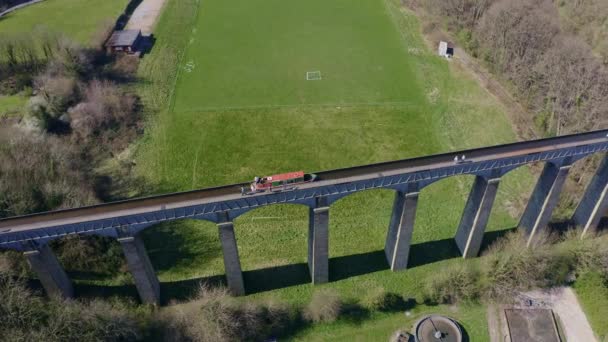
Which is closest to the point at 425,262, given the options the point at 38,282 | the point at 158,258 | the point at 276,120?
the point at 158,258

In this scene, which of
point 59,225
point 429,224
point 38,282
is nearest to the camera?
point 59,225

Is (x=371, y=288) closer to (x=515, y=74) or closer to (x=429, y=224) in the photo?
(x=429, y=224)

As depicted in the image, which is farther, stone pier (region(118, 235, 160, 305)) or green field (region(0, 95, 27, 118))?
green field (region(0, 95, 27, 118))

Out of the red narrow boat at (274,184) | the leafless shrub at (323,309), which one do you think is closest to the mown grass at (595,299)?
the leafless shrub at (323,309)

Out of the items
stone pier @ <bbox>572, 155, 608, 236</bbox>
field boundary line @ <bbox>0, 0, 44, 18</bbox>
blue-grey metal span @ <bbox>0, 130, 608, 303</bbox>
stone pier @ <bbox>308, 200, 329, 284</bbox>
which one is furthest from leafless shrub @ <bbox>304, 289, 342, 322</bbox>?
field boundary line @ <bbox>0, 0, 44, 18</bbox>

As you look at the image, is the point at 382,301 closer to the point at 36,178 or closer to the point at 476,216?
the point at 476,216

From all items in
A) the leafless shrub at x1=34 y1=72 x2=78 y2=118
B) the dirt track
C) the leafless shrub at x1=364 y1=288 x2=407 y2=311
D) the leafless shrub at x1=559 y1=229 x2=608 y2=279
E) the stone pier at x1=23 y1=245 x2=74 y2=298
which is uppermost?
the dirt track

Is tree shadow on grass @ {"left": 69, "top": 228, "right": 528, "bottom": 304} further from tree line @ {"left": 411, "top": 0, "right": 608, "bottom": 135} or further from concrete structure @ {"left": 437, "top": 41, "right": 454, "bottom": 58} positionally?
concrete structure @ {"left": 437, "top": 41, "right": 454, "bottom": 58}
